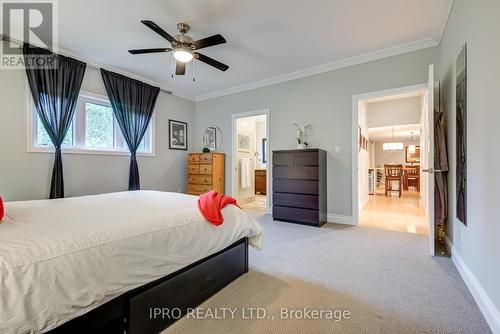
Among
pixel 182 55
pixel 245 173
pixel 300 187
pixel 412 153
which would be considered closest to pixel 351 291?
pixel 300 187

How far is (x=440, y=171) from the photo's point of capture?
2.50m

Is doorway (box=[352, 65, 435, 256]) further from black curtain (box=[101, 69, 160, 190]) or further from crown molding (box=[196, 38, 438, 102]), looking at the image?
black curtain (box=[101, 69, 160, 190])

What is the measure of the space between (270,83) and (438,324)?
4.03 m

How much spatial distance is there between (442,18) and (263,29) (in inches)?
77.9

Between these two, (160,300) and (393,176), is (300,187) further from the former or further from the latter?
(393,176)

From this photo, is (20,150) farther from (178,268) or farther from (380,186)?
(380,186)

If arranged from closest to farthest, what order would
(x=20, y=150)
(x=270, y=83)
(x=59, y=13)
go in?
(x=59, y=13) → (x=20, y=150) → (x=270, y=83)

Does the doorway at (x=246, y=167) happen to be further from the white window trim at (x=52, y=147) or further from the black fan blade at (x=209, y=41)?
the black fan blade at (x=209, y=41)

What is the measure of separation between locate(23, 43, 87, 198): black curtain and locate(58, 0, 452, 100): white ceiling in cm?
29

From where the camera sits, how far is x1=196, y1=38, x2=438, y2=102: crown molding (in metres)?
3.13

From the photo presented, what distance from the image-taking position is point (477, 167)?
1659mm

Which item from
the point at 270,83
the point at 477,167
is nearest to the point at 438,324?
the point at 477,167

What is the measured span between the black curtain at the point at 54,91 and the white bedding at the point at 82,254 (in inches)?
72.1

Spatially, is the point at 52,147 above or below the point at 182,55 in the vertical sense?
below
